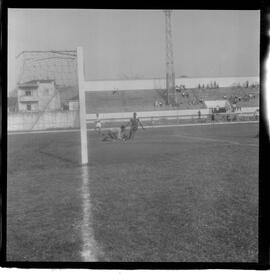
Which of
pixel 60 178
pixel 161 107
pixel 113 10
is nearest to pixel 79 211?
pixel 60 178

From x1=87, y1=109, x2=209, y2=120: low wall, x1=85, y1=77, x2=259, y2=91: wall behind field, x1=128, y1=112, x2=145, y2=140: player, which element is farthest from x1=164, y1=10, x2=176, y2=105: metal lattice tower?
x1=128, y1=112, x2=145, y2=140: player

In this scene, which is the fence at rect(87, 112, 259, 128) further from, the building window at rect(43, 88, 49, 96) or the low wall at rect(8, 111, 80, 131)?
the building window at rect(43, 88, 49, 96)

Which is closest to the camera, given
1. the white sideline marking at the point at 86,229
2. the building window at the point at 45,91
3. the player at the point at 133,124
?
→ the white sideline marking at the point at 86,229

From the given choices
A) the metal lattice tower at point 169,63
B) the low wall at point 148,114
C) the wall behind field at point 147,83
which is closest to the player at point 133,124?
the low wall at point 148,114

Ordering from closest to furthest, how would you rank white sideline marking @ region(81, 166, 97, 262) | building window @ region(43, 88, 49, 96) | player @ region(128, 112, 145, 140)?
1. white sideline marking @ region(81, 166, 97, 262)
2. building window @ region(43, 88, 49, 96)
3. player @ region(128, 112, 145, 140)

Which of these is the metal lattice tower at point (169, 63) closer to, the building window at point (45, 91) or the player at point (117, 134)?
the player at point (117, 134)

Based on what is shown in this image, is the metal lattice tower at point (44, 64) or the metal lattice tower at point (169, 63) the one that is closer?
the metal lattice tower at point (44, 64)

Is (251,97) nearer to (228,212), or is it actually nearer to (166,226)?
(228,212)
